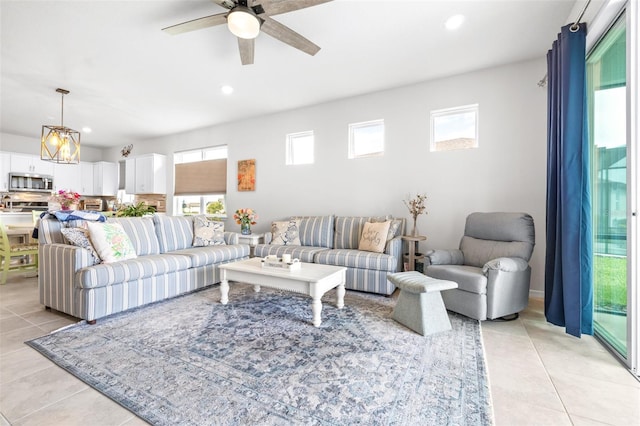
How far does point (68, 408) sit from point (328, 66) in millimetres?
3781

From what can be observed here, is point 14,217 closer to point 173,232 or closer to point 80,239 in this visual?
point 173,232

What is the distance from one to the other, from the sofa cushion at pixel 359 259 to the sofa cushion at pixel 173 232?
1.91 metres

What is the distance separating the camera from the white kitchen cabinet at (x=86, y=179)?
7512 mm

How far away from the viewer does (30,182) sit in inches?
257

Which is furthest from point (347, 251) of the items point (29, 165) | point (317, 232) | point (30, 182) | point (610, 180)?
point (29, 165)

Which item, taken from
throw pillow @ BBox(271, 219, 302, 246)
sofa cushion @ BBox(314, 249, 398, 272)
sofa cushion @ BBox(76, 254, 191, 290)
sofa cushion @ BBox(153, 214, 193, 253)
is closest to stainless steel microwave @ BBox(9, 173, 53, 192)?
sofa cushion @ BBox(153, 214, 193, 253)

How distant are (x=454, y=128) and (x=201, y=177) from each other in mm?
5079

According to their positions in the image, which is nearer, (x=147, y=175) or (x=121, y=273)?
(x=121, y=273)

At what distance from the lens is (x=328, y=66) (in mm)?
3582

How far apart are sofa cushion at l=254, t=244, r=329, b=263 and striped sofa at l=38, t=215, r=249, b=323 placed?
1.77 ft

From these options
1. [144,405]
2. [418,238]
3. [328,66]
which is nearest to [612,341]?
[418,238]

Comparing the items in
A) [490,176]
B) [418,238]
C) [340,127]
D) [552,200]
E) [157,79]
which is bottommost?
[418,238]

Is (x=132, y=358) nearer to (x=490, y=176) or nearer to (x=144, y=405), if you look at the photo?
(x=144, y=405)

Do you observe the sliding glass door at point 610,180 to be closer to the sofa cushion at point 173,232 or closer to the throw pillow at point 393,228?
the throw pillow at point 393,228
